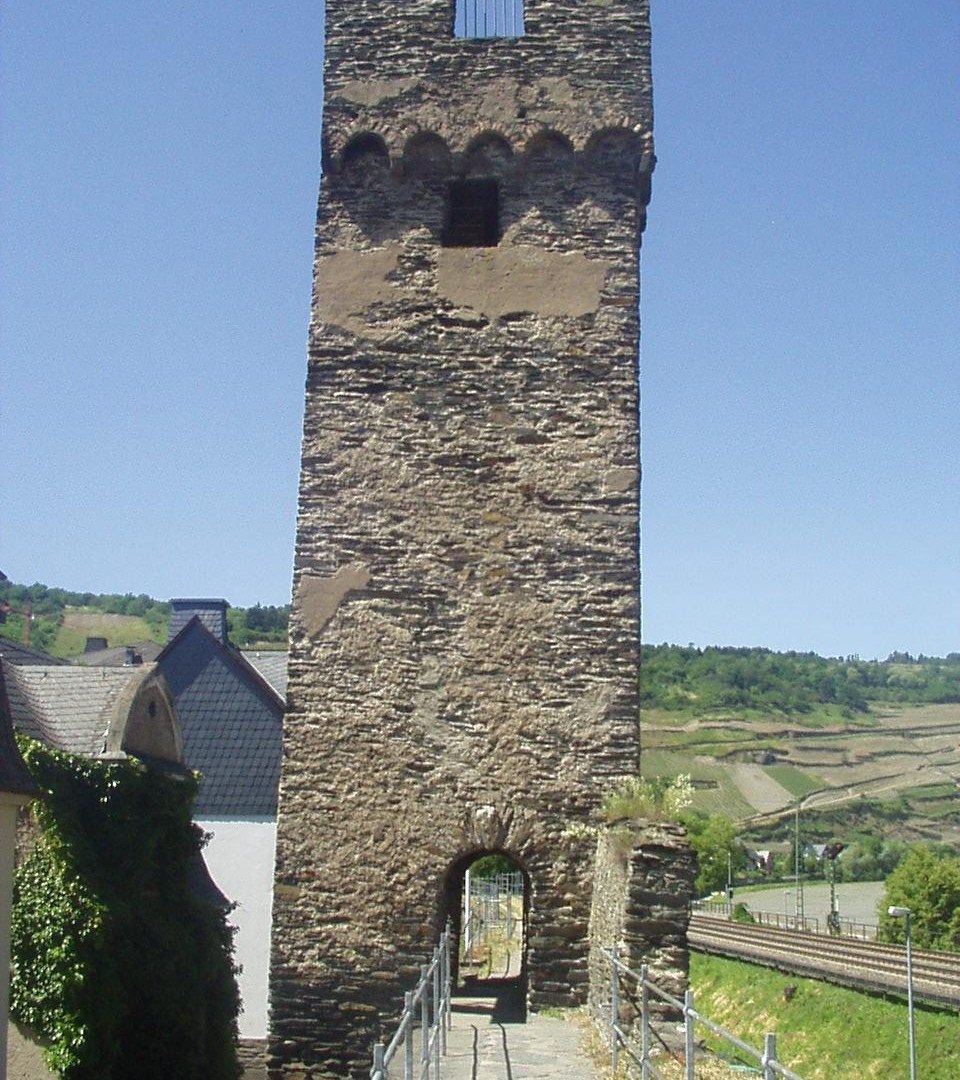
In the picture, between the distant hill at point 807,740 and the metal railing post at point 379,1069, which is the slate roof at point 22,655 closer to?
the metal railing post at point 379,1069

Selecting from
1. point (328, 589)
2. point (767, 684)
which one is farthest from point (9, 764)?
point (767, 684)

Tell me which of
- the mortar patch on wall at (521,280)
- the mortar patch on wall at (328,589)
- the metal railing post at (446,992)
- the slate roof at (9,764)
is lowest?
the metal railing post at (446,992)

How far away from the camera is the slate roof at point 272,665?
22958mm

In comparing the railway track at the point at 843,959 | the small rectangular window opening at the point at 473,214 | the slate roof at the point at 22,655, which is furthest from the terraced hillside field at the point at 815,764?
the small rectangular window opening at the point at 473,214

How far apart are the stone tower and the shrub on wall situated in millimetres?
1099

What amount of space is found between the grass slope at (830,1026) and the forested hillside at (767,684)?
398ft

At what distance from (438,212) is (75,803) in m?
6.75

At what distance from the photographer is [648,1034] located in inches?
294

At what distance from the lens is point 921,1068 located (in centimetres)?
2145

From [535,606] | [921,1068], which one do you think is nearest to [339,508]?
[535,606]

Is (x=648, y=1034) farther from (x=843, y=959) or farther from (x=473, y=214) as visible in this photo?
(x=843, y=959)

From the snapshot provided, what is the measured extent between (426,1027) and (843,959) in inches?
969

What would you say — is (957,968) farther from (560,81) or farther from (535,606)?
(560,81)

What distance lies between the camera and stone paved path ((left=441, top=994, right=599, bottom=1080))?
349 inches
